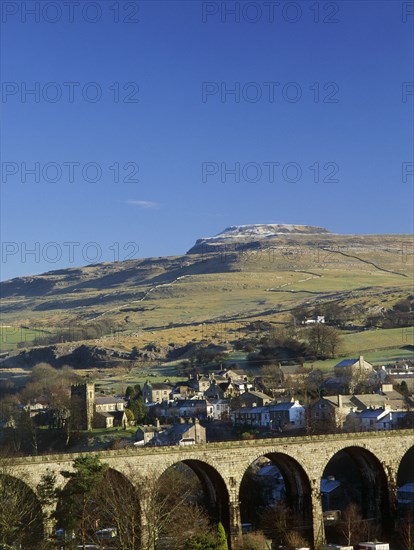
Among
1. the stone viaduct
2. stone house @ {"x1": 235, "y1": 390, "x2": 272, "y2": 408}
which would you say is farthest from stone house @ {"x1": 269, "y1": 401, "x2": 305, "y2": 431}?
the stone viaduct

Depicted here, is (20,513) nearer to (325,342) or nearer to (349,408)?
(349,408)

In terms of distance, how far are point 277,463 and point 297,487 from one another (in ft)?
6.48

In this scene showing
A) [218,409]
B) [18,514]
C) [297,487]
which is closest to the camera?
[18,514]

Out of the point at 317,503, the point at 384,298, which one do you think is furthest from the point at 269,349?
the point at 317,503

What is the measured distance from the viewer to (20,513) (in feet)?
147

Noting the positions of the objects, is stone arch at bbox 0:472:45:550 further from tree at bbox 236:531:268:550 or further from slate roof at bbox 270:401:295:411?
slate roof at bbox 270:401:295:411

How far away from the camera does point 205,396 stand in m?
107

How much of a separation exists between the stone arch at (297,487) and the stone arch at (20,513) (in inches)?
563

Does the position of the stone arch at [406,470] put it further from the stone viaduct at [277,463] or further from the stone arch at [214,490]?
the stone arch at [214,490]

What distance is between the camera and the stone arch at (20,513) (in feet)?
146

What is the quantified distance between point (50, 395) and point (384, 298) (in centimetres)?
10459

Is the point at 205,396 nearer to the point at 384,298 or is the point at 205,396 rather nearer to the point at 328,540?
the point at 328,540

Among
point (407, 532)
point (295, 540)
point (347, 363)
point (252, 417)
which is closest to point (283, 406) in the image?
point (252, 417)

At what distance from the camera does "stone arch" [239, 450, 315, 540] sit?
5656cm
